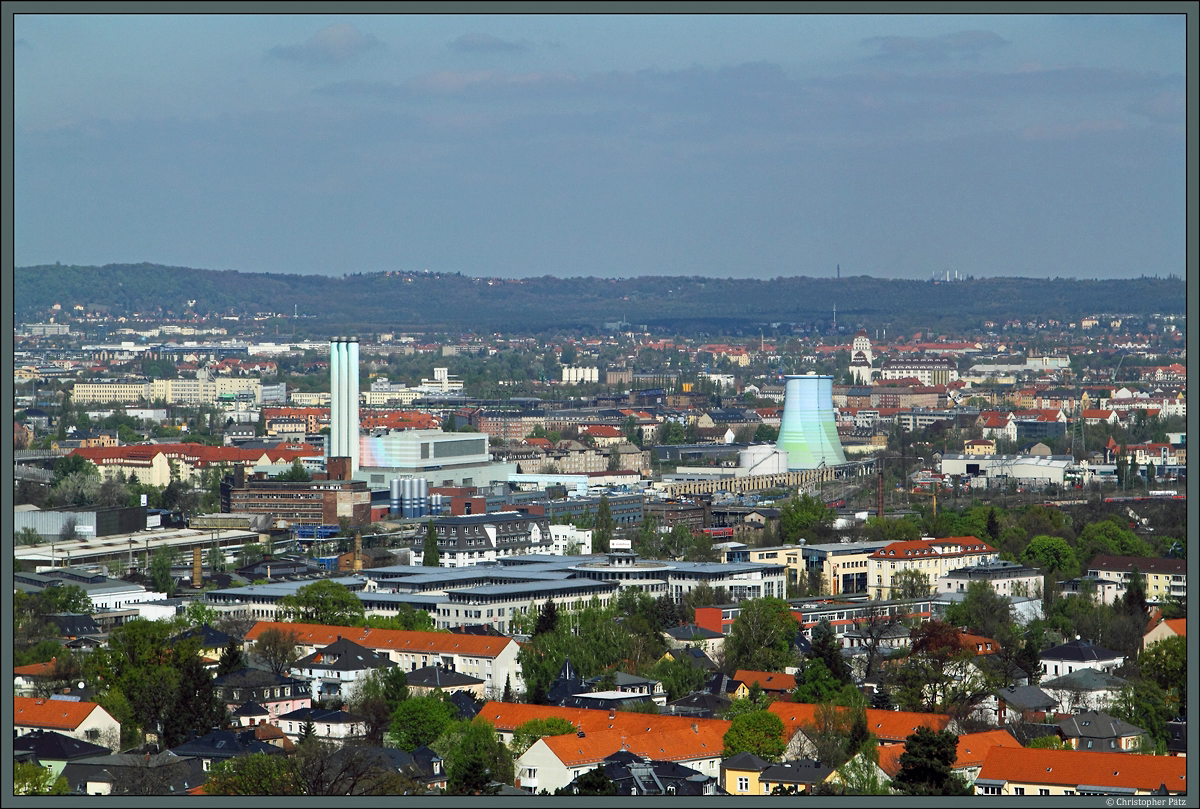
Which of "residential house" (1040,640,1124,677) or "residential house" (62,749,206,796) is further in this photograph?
"residential house" (1040,640,1124,677)

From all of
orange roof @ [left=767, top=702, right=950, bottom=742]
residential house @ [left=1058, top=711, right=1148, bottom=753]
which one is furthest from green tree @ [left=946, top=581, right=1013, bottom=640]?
orange roof @ [left=767, top=702, right=950, bottom=742]

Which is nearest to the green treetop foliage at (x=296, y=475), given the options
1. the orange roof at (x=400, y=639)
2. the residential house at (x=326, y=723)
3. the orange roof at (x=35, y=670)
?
the orange roof at (x=400, y=639)

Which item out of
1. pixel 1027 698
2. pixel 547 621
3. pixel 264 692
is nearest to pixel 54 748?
pixel 264 692

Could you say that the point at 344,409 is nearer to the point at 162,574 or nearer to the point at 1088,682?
the point at 162,574

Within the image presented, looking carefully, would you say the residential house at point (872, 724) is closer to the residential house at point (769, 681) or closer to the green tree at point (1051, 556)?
→ the residential house at point (769, 681)

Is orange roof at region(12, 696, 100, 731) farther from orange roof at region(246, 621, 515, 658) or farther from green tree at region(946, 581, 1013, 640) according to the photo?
green tree at region(946, 581, 1013, 640)

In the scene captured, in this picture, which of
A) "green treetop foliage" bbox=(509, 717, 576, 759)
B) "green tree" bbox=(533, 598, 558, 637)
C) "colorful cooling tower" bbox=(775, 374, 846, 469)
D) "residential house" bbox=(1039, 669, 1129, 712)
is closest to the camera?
"green treetop foliage" bbox=(509, 717, 576, 759)
